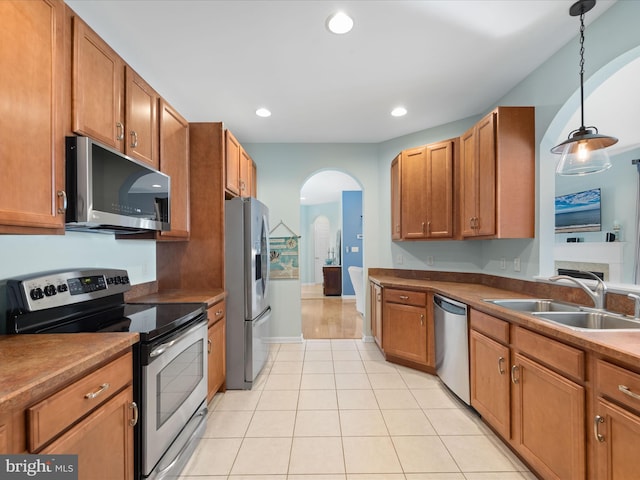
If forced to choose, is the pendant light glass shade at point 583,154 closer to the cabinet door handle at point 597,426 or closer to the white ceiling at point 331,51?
the white ceiling at point 331,51

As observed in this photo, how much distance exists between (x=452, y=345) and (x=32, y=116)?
2.97 metres

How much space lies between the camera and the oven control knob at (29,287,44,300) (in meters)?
1.27

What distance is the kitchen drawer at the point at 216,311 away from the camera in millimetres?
2203

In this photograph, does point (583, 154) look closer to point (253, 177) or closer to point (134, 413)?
point (134, 413)

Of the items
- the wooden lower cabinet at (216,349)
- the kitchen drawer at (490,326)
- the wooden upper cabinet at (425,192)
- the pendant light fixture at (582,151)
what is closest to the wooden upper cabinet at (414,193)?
the wooden upper cabinet at (425,192)

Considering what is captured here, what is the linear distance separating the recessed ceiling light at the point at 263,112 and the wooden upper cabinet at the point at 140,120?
1.12 metres

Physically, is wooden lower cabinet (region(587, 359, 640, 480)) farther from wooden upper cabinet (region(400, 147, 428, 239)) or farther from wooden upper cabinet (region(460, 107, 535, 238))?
wooden upper cabinet (region(400, 147, 428, 239))

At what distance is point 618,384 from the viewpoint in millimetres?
1088

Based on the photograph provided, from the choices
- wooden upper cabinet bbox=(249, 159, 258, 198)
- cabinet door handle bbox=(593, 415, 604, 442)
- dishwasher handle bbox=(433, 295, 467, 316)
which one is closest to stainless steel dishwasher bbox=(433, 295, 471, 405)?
dishwasher handle bbox=(433, 295, 467, 316)

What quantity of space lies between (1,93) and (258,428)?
2.26 m

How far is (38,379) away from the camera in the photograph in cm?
82

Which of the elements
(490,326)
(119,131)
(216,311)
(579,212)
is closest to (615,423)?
(490,326)

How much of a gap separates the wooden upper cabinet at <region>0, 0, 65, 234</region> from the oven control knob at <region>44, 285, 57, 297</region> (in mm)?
312

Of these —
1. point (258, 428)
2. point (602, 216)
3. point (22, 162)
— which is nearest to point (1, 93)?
point (22, 162)
